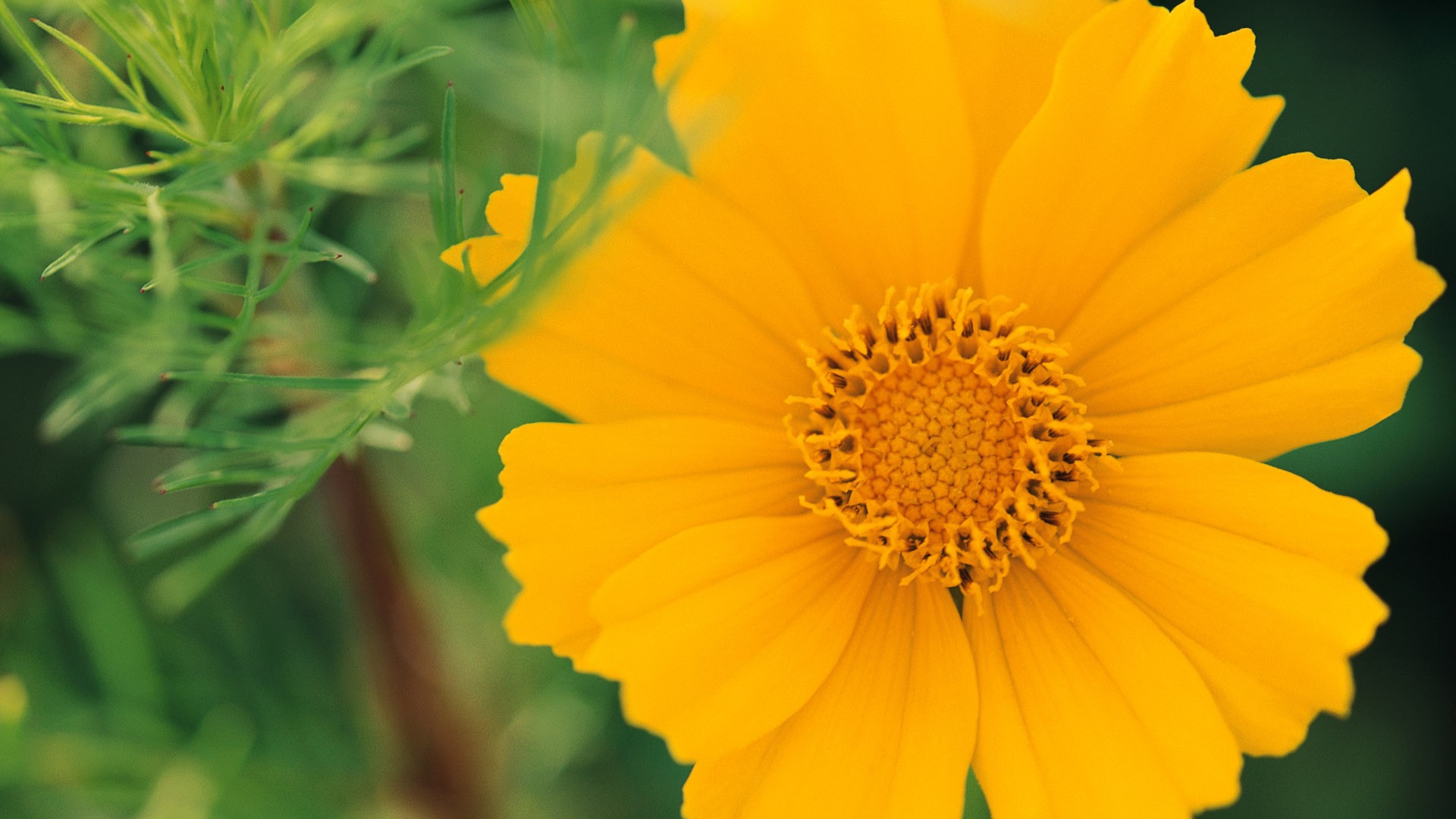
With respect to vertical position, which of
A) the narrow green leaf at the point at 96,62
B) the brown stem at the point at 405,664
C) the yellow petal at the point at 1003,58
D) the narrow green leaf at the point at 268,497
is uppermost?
the yellow petal at the point at 1003,58

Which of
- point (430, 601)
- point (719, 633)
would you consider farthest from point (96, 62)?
point (430, 601)

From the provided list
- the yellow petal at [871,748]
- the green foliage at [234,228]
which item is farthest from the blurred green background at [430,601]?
the yellow petal at [871,748]

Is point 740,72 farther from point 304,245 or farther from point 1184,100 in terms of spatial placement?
point 304,245

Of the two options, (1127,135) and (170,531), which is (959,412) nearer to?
Result: (1127,135)

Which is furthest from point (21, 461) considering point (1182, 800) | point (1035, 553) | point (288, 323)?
point (1182, 800)

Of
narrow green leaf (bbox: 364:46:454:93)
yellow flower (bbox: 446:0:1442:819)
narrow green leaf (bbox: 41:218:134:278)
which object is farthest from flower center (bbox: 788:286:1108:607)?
narrow green leaf (bbox: 41:218:134:278)

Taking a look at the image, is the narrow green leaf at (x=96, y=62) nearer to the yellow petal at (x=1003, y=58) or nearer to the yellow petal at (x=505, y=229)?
the yellow petal at (x=505, y=229)
